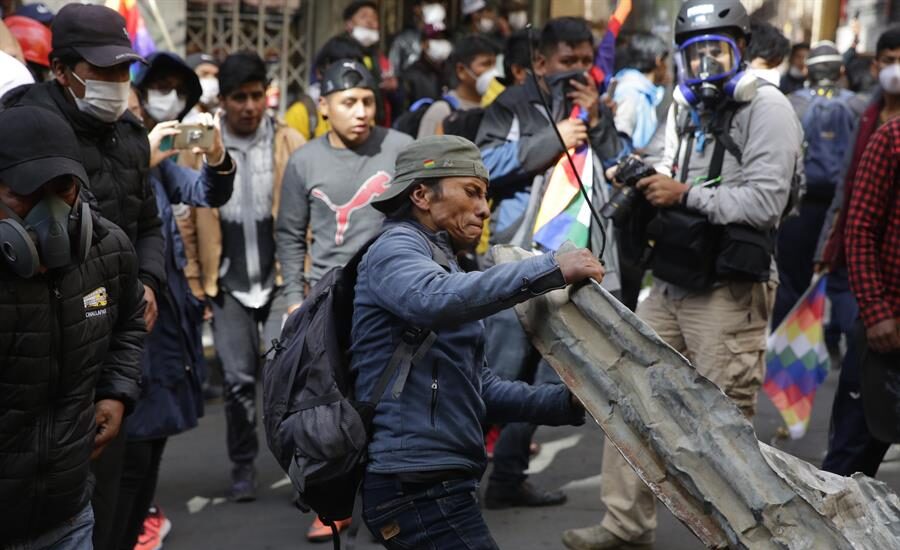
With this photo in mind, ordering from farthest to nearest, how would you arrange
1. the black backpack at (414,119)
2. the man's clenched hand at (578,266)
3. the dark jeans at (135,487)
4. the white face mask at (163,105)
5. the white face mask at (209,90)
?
1. the white face mask at (209,90)
2. the black backpack at (414,119)
3. the white face mask at (163,105)
4. the dark jeans at (135,487)
5. the man's clenched hand at (578,266)

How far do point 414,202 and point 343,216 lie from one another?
219 cm

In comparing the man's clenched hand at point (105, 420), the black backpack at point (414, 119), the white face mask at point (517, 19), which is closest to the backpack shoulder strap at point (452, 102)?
the black backpack at point (414, 119)

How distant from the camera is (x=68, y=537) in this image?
3230 mm

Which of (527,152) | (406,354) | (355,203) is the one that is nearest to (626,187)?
(527,152)

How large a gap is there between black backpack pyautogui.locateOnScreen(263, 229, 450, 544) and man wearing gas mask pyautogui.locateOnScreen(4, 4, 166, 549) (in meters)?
0.96

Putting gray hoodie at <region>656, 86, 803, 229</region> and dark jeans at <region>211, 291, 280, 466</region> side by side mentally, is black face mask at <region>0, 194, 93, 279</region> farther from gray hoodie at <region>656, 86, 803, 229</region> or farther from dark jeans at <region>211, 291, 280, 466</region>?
dark jeans at <region>211, 291, 280, 466</region>

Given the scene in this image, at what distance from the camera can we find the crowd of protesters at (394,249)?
10.1ft

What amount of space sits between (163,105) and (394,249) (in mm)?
2385

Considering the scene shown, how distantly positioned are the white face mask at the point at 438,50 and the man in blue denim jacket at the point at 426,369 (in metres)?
7.98

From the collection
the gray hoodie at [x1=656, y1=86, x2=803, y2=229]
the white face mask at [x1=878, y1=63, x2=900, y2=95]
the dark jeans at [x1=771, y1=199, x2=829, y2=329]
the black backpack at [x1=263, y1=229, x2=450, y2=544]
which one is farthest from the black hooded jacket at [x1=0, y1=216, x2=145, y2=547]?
the dark jeans at [x1=771, y1=199, x2=829, y2=329]

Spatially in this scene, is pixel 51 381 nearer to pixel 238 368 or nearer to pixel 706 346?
pixel 706 346

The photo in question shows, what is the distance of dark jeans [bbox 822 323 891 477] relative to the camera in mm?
4980

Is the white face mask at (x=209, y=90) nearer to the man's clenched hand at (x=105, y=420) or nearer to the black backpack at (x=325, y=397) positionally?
the man's clenched hand at (x=105, y=420)

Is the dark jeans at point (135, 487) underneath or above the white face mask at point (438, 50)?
underneath
